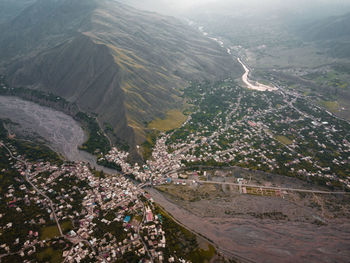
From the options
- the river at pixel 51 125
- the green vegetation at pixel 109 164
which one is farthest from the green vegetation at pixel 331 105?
the river at pixel 51 125

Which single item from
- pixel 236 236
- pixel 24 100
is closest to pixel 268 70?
pixel 236 236

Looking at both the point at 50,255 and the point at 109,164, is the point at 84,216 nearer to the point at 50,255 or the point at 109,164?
the point at 50,255

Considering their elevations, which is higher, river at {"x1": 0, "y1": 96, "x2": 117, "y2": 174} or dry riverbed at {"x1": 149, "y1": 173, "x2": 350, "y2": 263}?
dry riverbed at {"x1": 149, "y1": 173, "x2": 350, "y2": 263}

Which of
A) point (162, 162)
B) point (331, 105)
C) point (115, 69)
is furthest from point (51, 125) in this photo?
point (331, 105)

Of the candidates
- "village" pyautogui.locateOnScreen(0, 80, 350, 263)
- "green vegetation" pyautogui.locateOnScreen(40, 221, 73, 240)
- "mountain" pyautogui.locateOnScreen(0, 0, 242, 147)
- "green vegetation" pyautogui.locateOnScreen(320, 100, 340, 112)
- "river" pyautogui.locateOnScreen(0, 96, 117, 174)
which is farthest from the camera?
"green vegetation" pyautogui.locateOnScreen(320, 100, 340, 112)

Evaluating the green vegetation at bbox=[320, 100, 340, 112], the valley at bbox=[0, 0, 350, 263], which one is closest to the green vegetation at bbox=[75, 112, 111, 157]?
the valley at bbox=[0, 0, 350, 263]

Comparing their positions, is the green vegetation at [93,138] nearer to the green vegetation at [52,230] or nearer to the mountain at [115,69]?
the mountain at [115,69]

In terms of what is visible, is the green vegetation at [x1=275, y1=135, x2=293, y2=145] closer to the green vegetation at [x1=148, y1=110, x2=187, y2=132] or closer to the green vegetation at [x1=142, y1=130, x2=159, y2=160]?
the green vegetation at [x1=148, y1=110, x2=187, y2=132]
